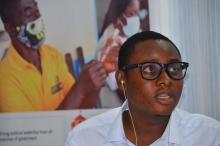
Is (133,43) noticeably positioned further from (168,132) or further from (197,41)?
(197,41)

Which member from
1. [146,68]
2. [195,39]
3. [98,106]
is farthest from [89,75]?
[146,68]

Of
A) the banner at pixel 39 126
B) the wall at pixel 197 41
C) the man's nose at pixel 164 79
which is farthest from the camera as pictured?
the banner at pixel 39 126

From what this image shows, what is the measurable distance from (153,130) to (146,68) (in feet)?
0.83

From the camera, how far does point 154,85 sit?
0.95 metres

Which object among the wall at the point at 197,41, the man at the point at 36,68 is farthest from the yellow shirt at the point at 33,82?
the wall at the point at 197,41

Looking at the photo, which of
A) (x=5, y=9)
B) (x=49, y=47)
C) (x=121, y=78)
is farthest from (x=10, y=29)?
(x=121, y=78)

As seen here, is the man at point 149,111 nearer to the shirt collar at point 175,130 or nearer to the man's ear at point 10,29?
the shirt collar at point 175,130

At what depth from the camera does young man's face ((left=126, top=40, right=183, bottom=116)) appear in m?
0.95

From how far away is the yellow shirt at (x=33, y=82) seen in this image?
6.07ft

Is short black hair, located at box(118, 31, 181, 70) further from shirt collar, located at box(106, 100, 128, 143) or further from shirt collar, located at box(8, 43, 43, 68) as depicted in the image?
shirt collar, located at box(8, 43, 43, 68)

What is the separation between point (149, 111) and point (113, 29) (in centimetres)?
89

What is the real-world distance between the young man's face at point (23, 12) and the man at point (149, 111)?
0.91 m

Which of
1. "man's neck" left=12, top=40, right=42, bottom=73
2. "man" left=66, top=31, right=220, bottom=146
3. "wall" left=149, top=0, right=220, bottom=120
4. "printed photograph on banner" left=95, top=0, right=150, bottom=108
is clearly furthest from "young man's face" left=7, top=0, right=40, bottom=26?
"man" left=66, top=31, right=220, bottom=146

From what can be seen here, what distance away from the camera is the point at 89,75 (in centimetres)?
182
